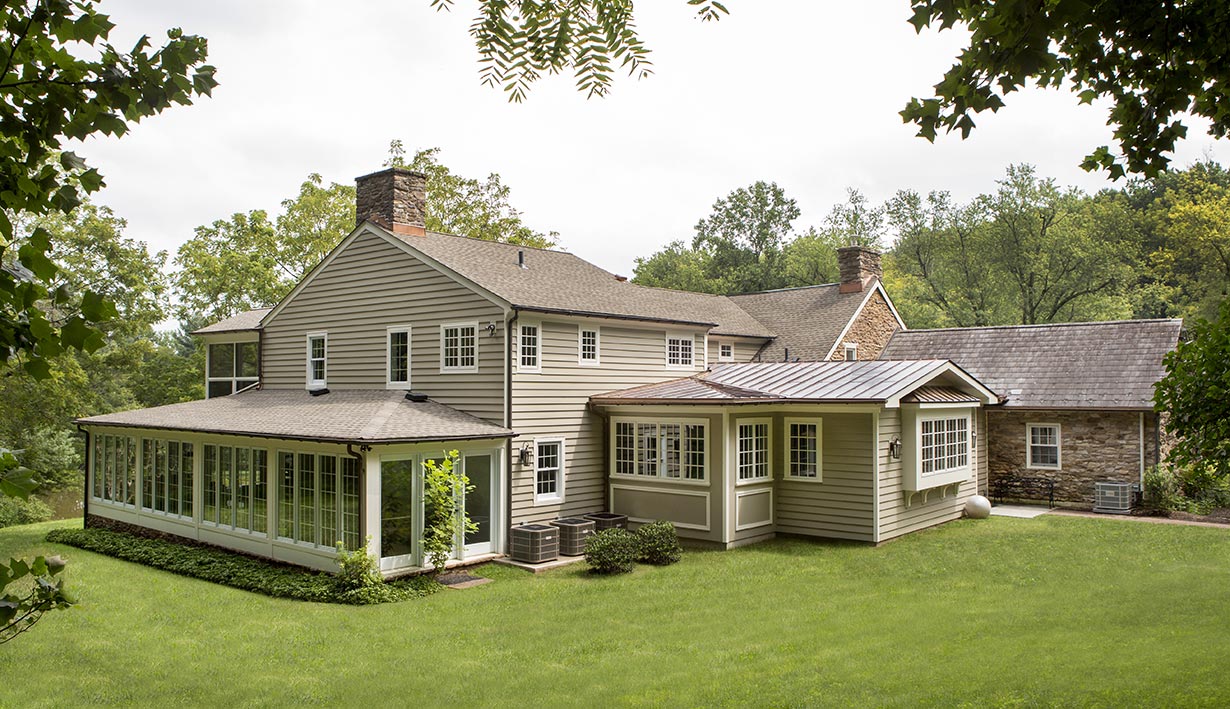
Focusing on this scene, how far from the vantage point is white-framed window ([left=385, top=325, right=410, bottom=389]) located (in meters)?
18.4

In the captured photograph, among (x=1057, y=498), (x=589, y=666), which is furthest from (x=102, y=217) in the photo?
(x=1057, y=498)

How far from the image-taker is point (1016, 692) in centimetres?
759

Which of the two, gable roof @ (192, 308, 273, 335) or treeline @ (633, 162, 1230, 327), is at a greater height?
treeline @ (633, 162, 1230, 327)

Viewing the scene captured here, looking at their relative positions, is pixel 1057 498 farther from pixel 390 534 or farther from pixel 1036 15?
pixel 1036 15

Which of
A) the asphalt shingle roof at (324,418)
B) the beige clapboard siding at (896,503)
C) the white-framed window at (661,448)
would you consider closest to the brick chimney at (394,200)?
the asphalt shingle roof at (324,418)

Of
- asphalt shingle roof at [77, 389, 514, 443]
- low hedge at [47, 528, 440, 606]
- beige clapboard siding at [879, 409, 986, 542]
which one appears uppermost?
asphalt shingle roof at [77, 389, 514, 443]

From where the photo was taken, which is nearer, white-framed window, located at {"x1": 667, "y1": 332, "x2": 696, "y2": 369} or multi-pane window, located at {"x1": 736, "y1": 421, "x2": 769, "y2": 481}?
multi-pane window, located at {"x1": 736, "y1": 421, "x2": 769, "y2": 481}

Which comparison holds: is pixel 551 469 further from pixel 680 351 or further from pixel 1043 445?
pixel 1043 445

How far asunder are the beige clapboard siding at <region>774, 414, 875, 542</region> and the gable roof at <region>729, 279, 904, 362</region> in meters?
6.97

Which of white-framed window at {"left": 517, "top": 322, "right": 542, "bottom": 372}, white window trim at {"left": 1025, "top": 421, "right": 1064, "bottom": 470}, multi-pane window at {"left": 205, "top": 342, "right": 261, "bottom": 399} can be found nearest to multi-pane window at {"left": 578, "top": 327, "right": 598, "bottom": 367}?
white-framed window at {"left": 517, "top": 322, "right": 542, "bottom": 372}

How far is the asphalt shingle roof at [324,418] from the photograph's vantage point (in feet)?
47.8

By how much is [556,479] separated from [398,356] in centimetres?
447

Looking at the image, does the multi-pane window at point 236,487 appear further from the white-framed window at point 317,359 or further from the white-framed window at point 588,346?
the white-framed window at point 588,346

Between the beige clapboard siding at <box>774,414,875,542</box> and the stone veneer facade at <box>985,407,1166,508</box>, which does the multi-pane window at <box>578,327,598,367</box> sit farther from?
the stone veneer facade at <box>985,407,1166,508</box>
